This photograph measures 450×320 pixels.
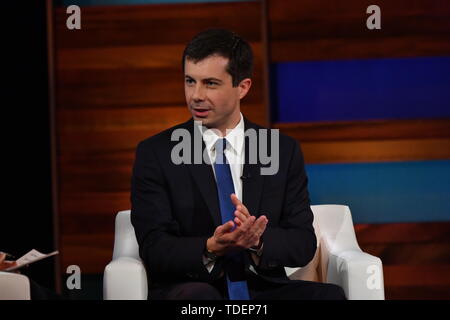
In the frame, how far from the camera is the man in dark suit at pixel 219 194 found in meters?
2.81

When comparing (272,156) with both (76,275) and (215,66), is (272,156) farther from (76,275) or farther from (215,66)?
(76,275)

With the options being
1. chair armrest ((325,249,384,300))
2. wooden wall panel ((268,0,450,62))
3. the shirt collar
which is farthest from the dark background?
chair armrest ((325,249,384,300))

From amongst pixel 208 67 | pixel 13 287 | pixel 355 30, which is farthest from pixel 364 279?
pixel 355 30

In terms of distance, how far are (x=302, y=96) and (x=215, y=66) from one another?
1687 millimetres

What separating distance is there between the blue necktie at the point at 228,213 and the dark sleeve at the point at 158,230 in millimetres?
102

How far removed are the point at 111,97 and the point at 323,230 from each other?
1802 mm

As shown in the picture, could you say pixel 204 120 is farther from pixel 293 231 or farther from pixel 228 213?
pixel 293 231

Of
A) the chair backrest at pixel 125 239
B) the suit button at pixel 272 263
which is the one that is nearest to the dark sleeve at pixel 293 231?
the suit button at pixel 272 263

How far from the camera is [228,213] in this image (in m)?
2.90

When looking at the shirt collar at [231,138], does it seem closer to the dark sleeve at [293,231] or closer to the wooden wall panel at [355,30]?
the dark sleeve at [293,231]

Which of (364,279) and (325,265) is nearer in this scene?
(364,279)

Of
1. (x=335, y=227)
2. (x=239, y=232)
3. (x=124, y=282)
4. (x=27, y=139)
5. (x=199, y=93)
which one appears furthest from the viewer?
(x=27, y=139)

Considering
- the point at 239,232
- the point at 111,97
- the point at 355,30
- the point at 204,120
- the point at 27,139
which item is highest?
the point at 355,30

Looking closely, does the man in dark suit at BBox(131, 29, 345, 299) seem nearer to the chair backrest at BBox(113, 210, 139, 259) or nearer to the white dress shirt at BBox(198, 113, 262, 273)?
the white dress shirt at BBox(198, 113, 262, 273)
